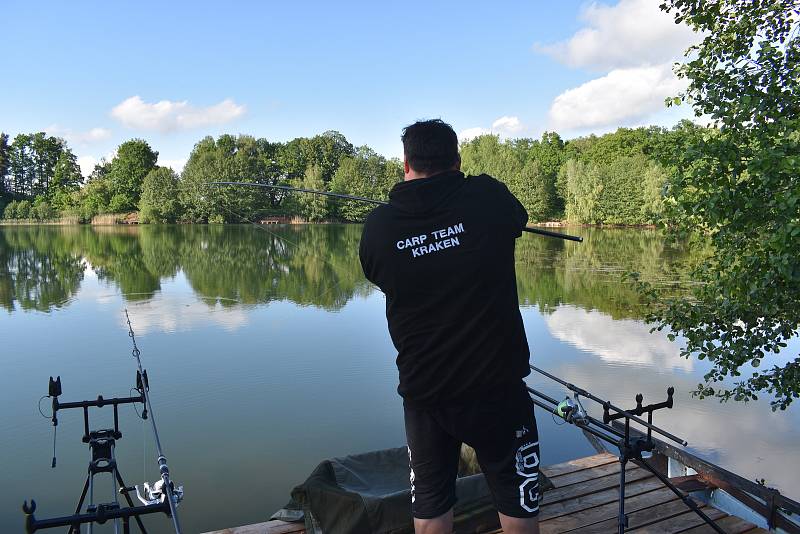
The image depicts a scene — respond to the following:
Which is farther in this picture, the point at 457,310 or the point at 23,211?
the point at 23,211

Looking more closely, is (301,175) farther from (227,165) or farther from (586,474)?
(586,474)

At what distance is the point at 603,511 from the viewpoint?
11.6ft

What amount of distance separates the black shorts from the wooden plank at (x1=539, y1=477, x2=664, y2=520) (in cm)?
185

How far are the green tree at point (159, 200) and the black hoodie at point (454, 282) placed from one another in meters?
52.7

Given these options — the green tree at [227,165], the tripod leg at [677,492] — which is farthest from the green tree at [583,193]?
the tripod leg at [677,492]

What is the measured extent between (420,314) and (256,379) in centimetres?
771

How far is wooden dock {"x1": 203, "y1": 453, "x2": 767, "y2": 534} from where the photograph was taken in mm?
3305

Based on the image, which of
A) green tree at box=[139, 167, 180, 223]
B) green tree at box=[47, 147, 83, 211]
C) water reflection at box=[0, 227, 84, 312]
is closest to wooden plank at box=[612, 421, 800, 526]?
water reflection at box=[0, 227, 84, 312]

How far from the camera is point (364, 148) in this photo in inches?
2571

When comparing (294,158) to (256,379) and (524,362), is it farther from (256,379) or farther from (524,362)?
(524,362)

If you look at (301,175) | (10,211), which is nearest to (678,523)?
(301,175)

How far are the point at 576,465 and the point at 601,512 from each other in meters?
0.74

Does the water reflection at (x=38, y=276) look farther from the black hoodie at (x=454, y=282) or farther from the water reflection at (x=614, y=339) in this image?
the black hoodie at (x=454, y=282)

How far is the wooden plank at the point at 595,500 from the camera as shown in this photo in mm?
3531
